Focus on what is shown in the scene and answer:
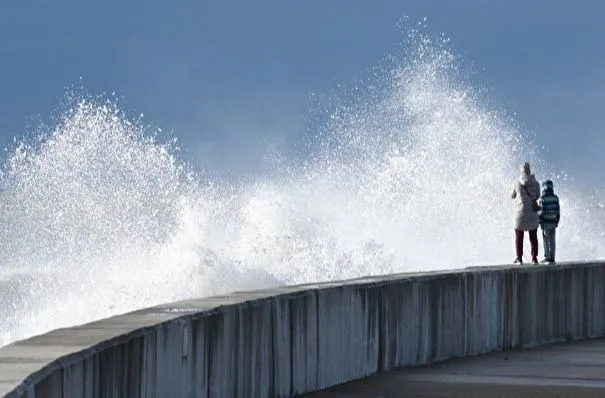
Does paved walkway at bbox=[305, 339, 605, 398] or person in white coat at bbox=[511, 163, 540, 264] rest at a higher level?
person in white coat at bbox=[511, 163, 540, 264]

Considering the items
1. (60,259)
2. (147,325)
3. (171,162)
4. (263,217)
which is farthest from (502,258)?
(147,325)

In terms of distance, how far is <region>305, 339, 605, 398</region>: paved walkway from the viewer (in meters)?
11.5

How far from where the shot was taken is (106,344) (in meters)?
8.00

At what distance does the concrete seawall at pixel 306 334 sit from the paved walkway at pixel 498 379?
0.19 meters

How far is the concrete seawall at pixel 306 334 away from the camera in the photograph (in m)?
7.88

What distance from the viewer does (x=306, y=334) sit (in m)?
11.4

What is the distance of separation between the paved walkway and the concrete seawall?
0.63 feet

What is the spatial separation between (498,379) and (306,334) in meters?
1.71

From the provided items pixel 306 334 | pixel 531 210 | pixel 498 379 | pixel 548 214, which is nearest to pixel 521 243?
pixel 531 210

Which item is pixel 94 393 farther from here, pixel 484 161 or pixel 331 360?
pixel 484 161

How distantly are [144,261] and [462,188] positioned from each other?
11712 millimetres

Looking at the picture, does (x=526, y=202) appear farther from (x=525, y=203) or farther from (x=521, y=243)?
(x=521, y=243)

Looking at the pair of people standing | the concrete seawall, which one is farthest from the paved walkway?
the pair of people standing

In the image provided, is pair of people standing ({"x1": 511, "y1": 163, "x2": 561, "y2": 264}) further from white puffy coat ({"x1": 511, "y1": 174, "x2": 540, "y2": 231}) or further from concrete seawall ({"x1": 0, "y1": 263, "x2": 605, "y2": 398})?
concrete seawall ({"x1": 0, "y1": 263, "x2": 605, "y2": 398})
